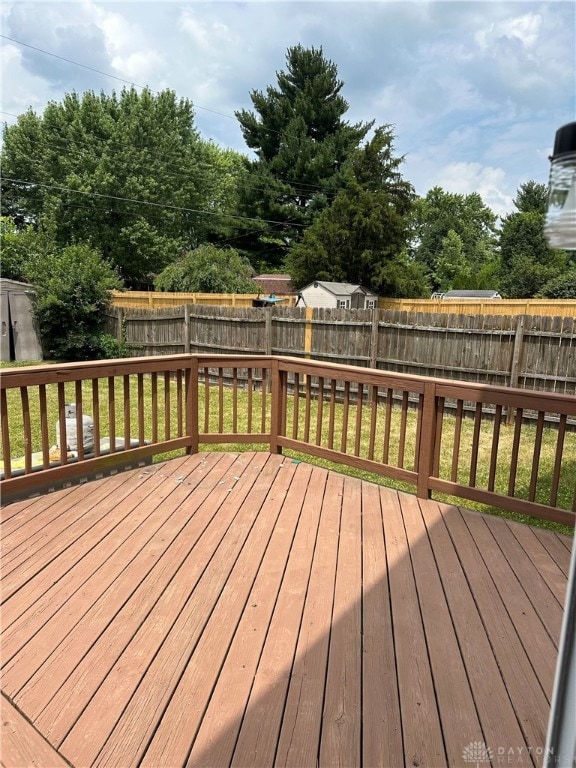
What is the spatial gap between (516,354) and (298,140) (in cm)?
1861

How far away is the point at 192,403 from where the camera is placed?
381 cm

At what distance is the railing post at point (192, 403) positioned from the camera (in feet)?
12.2

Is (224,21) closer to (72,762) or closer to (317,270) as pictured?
(72,762)

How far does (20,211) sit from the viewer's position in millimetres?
23953

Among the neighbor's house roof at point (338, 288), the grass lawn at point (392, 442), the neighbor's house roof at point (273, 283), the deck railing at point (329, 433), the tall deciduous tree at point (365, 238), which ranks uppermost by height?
the tall deciduous tree at point (365, 238)

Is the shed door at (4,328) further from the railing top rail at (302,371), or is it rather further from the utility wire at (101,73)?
the railing top rail at (302,371)

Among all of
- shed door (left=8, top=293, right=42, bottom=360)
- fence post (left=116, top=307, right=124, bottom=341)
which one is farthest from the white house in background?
shed door (left=8, top=293, right=42, bottom=360)

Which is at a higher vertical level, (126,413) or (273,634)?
(126,413)

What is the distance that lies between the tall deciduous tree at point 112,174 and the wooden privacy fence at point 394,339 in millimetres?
14739

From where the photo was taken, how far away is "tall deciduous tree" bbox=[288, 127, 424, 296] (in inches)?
667

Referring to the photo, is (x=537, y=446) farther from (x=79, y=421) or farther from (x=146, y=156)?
(x=146, y=156)

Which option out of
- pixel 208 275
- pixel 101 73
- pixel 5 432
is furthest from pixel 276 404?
pixel 101 73

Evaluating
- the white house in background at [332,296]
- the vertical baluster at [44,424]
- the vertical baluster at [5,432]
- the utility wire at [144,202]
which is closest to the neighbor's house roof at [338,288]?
the white house in background at [332,296]

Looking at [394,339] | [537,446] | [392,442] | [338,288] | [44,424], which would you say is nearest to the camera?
[537,446]
